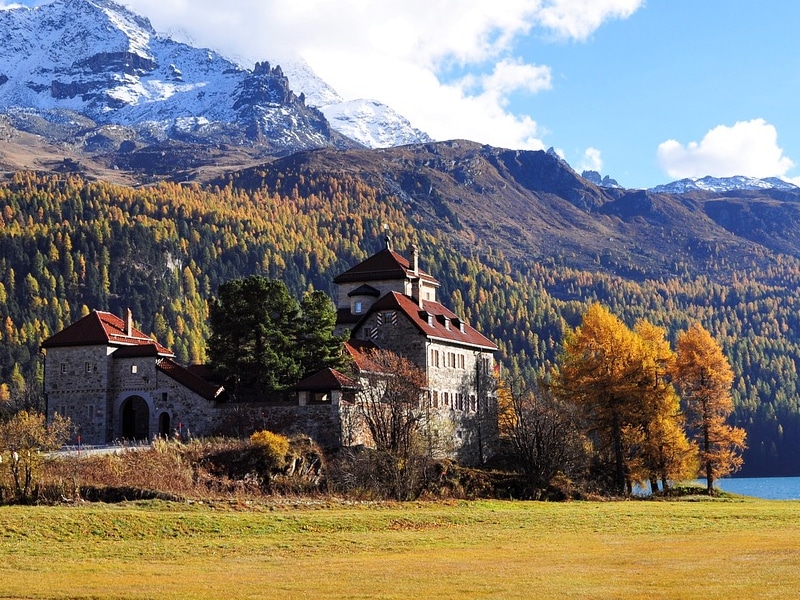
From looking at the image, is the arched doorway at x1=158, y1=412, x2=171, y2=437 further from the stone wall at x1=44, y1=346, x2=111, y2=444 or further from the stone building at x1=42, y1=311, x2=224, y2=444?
the stone wall at x1=44, y1=346, x2=111, y2=444

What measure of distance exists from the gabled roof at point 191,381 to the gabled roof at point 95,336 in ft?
4.43

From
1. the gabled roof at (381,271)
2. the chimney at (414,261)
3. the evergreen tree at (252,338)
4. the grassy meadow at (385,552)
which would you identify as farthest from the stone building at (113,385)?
the chimney at (414,261)

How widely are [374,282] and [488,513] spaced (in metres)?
37.4

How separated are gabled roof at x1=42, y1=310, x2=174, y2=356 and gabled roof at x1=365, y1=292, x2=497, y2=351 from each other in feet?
51.4

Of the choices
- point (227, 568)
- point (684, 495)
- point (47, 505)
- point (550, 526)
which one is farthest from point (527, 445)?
point (227, 568)

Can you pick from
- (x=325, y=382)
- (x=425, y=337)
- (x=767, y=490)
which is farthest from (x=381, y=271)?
(x=767, y=490)

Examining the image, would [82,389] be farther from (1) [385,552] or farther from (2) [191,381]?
(1) [385,552]

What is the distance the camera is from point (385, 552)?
4125 centimetres

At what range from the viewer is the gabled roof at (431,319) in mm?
81312

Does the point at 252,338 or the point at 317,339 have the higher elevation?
the point at 252,338

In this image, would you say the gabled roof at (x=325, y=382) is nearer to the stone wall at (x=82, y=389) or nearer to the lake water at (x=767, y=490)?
the stone wall at (x=82, y=389)

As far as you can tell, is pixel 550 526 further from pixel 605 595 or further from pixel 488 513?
pixel 605 595

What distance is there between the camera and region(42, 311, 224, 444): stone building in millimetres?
74250

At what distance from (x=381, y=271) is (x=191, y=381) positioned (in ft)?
69.5
